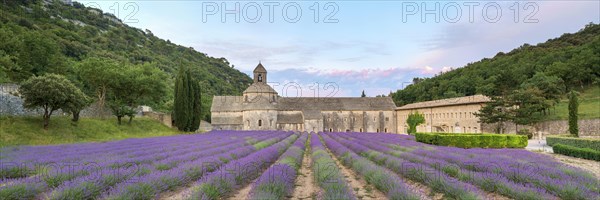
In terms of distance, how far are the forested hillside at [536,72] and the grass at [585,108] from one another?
6.53 ft

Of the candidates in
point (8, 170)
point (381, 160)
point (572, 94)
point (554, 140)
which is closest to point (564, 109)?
point (572, 94)

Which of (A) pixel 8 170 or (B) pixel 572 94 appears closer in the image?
(A) pixel 8 170

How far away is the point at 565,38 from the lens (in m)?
87.7

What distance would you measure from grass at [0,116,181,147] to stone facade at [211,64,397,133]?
21848 mm

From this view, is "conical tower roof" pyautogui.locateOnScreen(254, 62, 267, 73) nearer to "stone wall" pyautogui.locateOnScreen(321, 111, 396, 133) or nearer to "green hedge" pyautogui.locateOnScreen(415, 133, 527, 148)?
"stone wall" pyautogui.locateOnScreen(321, 111, 396, 133)

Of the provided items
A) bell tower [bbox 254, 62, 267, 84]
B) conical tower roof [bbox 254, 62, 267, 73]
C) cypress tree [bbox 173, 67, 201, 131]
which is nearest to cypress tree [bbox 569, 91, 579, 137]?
cypress tree [bbox 173, 67, 201, 131]

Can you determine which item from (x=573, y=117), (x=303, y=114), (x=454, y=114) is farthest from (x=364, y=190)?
(x=303, y=114)

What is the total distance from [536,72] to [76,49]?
80.3m

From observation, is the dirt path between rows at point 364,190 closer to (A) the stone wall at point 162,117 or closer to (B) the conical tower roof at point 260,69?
(A) the stone wall at point 162,117

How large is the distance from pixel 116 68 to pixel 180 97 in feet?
23.5

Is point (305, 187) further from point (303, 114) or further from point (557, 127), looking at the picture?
point (303, 114)

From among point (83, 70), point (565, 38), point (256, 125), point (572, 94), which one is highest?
point (565, 38)

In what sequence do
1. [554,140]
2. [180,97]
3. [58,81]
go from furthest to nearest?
[180,97], [554,140], [58,81]

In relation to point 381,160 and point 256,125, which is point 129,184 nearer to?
point 381,160
